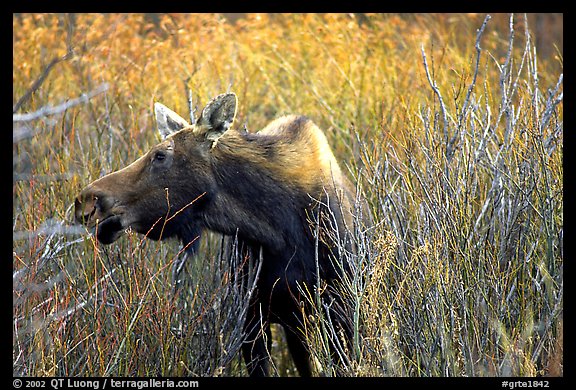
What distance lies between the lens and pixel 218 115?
5.82m

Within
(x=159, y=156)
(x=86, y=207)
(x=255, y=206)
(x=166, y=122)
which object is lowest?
(x=255, y=206)

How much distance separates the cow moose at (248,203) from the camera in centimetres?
570

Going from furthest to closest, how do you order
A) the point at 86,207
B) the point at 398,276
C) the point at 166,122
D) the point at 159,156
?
the point at 166,122
the point at 159,156
the point at 86,207
the point at 398,276

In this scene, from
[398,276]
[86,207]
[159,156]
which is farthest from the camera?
[159,156]

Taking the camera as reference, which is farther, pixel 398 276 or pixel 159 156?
pixel 159 156

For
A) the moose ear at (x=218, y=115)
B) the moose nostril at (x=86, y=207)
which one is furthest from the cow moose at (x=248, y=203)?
the moose nostril at (x=86, y=207)

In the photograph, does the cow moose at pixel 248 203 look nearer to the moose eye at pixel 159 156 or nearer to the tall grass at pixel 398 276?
the moose eye at pixel 159 156

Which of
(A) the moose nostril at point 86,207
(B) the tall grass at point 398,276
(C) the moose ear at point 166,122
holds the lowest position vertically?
(B) the tall grass at point 398,276

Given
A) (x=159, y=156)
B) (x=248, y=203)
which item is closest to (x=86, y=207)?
(x=159, y=156)

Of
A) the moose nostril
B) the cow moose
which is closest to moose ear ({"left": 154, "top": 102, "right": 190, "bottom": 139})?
the cow moose

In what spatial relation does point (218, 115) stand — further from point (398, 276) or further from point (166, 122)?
point (398, 276)

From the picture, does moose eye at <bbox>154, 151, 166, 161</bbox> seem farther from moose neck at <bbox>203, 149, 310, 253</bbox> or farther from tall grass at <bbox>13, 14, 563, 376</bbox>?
tall grass at <bbox>13, 14, 563, 376</bbox>

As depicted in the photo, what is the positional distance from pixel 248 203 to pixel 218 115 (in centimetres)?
62

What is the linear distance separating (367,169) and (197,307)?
1561 mm
